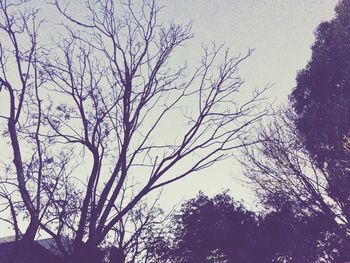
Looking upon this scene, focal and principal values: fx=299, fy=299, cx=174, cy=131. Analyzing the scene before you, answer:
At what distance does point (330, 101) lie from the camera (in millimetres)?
15016

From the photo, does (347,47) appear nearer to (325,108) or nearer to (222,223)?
(325,108)

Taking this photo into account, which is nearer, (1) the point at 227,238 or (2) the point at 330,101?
(2) the point at 330,101

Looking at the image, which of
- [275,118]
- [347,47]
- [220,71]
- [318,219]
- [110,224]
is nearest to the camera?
[110,224]

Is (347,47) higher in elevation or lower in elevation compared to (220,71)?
higher

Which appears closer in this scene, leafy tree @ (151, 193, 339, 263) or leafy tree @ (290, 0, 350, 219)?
leafy tree @ (290, 0, 350, 219)

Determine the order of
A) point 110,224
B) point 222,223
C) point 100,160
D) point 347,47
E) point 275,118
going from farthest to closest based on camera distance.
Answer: point 222,223 → point 275,118 → point 347,47 → point 100,160 → point 110,224

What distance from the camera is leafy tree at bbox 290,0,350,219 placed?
46.3ft

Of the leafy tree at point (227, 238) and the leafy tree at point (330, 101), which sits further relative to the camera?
the leafy tree at point (227, 238)

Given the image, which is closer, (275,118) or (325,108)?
(325,108)

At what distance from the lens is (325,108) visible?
49.2ft

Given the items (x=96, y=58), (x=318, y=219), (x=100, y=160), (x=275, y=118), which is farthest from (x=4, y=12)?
(x=318, y=219)

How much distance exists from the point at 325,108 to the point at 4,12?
14.1 metres

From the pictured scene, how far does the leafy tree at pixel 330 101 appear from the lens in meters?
14.1

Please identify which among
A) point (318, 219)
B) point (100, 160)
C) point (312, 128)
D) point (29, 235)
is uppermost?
point (312, 128)
